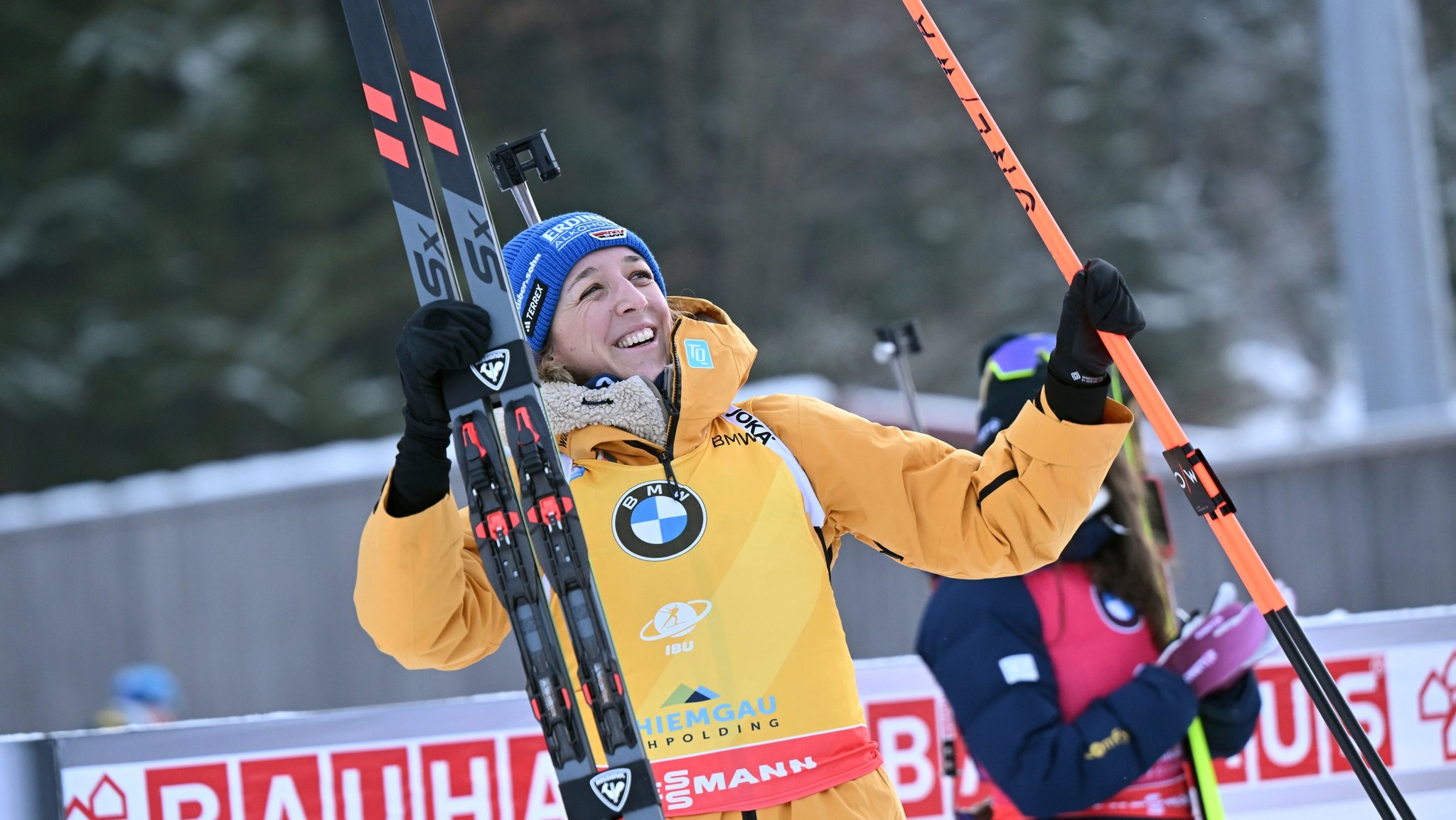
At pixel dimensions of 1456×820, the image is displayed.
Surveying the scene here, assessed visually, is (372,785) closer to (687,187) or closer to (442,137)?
(442,137)

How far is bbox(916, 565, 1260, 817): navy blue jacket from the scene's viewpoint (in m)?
2.73

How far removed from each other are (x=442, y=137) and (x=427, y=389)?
42 centimetres

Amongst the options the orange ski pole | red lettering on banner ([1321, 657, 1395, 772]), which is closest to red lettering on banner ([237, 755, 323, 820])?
the orange ski pole

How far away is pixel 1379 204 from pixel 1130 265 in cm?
1274

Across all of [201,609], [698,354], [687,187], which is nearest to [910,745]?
Result: [698,354]

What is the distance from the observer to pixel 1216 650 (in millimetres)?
2859

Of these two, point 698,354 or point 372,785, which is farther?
point 372,785

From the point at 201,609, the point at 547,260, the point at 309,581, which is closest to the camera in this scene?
the point at 547,260

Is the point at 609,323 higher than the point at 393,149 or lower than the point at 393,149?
lower

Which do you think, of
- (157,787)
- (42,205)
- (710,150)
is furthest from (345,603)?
(710,150)

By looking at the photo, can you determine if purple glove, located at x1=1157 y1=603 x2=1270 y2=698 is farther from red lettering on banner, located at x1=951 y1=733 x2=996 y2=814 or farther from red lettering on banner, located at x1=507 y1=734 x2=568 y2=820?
red lettering on banner, located at x1=507 y1=734 x2=568 y2=820

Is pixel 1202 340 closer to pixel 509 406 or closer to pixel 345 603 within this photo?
pixel 345 603

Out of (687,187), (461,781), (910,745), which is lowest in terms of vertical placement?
(910,745)

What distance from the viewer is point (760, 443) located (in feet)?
7.73
